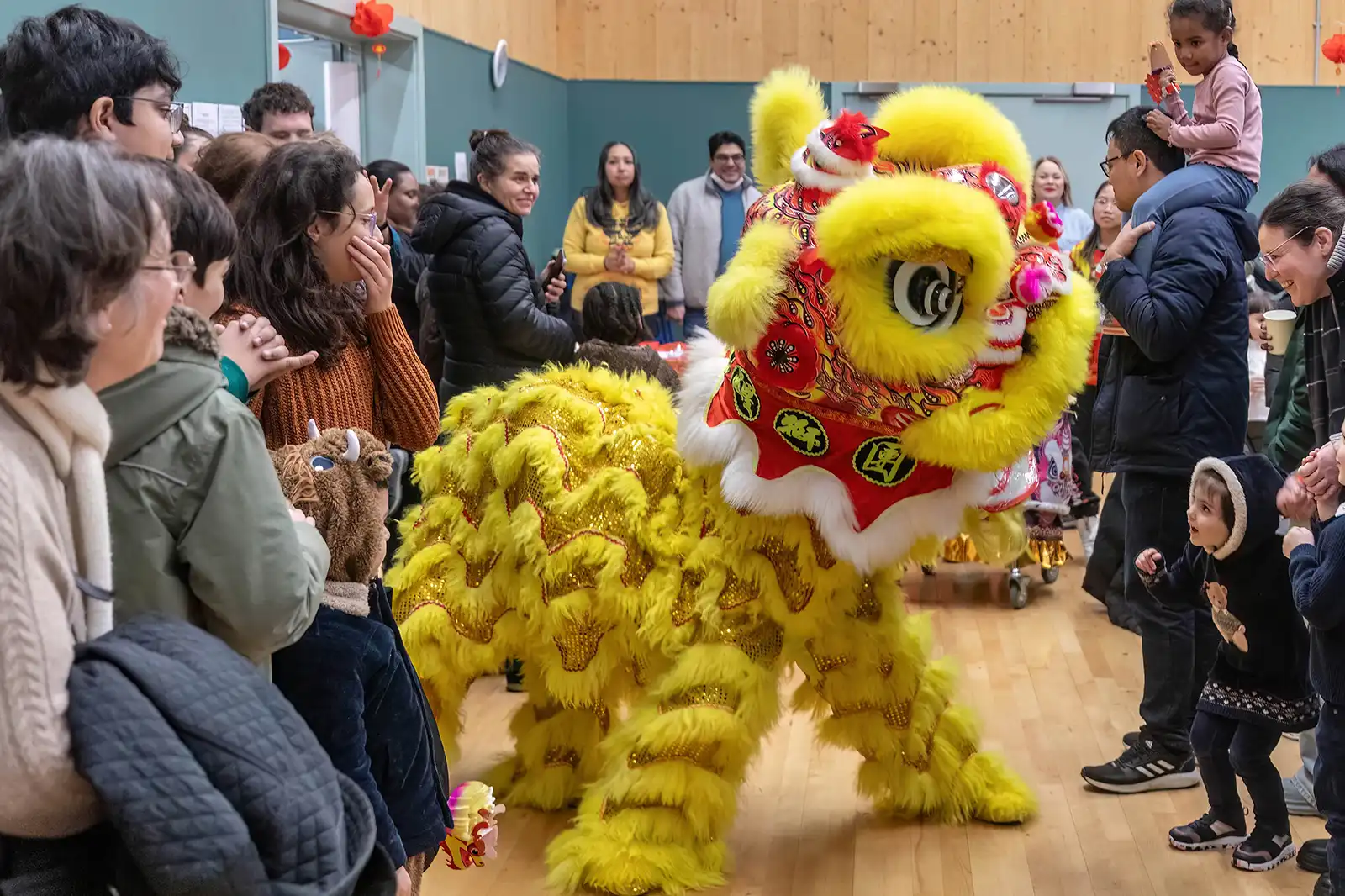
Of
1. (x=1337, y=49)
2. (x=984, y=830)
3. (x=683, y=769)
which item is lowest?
(x=984, y=830)

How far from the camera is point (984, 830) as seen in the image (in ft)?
10.3

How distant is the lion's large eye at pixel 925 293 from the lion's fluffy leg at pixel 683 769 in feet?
2.25

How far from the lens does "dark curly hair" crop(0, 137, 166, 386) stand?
1.23 meters

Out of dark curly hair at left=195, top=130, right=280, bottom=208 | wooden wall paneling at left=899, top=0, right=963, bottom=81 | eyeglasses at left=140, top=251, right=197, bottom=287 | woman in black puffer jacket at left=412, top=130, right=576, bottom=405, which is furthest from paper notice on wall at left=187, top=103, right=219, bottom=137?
wooden wall paneling at left=899, top=0, right=963, bottom=81

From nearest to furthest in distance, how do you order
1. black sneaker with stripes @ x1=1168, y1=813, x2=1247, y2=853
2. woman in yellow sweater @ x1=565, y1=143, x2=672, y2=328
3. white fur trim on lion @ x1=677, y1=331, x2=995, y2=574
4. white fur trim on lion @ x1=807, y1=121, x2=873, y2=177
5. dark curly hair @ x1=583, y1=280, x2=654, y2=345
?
white fur trim on lion @ x1=807, y1=121, x2=873, y2=177, white fur trim on lion @ x1=677, y1=331, x2=995, y2=574, black sneaker with stripes @ x1=1168, y1=813, x2=1247, y2=853, dark curly hair @ x1=583, y1=280, x2=654, y2=345, woman in yellow sweater @ x1=565, y1=143, x2=672, y2=328

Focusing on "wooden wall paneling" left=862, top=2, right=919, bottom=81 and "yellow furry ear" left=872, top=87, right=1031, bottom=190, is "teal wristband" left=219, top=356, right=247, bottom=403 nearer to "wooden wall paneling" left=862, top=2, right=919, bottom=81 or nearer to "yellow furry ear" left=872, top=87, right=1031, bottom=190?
"yellow furry ear" left=872, top=87, right=1031, bottom=190

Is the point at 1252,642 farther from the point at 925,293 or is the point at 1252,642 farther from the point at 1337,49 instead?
the point at 1337,49

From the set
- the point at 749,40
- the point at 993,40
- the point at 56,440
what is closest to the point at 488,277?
the point at 56,440

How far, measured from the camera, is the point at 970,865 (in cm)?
295

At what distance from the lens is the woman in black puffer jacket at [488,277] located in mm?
3820

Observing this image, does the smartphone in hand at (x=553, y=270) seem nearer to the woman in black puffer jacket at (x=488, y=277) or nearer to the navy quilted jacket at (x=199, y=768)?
the woman in black puffer jacket at (x=488, y=277)

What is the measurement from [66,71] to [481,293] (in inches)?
65.6

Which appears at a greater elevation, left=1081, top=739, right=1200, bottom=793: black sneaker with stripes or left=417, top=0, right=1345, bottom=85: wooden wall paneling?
left=417, top=0, right=1345, bottom=85: wooden wall paneling

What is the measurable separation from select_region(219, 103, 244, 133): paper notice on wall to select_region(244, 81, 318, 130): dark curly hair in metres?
0.85
